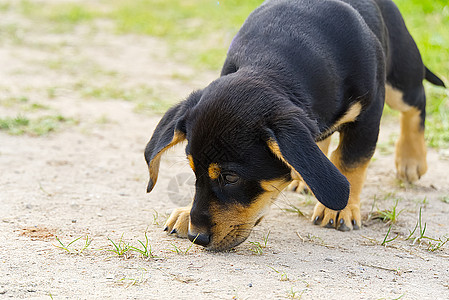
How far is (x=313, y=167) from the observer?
3.18 metres

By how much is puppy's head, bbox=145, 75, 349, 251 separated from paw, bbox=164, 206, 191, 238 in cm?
45

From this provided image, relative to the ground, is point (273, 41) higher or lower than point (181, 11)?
higher

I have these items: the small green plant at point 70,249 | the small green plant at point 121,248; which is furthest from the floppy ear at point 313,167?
the small green plant at point 70,249

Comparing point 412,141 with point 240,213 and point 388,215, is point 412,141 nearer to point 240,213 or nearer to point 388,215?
point 388,215

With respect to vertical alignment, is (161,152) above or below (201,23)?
above

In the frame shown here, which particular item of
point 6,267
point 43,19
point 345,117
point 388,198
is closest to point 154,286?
point 6,267

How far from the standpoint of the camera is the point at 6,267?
3320mm

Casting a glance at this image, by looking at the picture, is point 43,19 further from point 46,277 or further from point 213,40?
point 46,277

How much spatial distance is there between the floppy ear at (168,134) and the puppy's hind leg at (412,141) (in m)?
2.35

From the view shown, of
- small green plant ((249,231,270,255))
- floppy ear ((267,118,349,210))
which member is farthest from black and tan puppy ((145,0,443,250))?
small green plant ((249,231,270,255))

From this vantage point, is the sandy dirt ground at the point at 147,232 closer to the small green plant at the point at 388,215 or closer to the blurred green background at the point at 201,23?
the small green plant at the point at 388,215

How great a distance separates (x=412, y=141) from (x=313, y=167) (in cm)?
→ 289

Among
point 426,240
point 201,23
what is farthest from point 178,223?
point 201,23

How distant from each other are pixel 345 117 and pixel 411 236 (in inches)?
37.6
